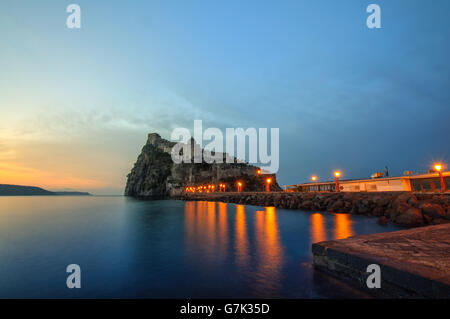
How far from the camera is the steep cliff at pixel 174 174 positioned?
416 ft

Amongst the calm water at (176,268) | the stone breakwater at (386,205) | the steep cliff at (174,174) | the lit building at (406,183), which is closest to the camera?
the calm water at (176,268)

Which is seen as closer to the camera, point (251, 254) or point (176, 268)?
point (176, 268)

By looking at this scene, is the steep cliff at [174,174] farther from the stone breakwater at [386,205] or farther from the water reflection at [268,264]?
the water reflection at [268,264]

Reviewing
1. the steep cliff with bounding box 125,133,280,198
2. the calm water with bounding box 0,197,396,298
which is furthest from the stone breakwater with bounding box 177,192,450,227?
the steep cliff with bounding box 125,133,280,198

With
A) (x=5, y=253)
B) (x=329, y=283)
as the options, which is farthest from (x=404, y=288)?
(x=5, y=253)

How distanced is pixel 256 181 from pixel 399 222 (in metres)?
119

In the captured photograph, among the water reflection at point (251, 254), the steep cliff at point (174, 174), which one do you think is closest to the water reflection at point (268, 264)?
the water reflection at point (251, 254)

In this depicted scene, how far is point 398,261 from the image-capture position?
4664mm

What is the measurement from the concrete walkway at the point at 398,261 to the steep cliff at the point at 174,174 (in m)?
116

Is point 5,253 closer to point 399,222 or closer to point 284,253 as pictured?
point 284,253

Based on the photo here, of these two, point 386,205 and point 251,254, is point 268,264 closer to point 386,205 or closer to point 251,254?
point 251,254

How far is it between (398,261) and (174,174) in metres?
133

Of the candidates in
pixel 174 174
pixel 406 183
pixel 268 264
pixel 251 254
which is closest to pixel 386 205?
pixel 406 183
